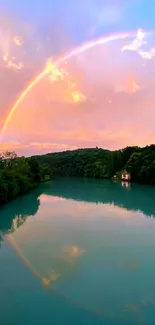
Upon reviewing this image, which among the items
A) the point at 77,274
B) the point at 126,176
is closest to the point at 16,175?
the point at 77,274

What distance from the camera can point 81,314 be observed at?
243 inches

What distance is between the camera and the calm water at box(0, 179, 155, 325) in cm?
620

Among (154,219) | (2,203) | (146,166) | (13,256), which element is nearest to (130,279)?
(13,256)

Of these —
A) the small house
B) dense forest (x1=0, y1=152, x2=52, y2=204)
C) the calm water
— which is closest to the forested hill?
the small house

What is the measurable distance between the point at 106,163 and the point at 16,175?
45.4 m

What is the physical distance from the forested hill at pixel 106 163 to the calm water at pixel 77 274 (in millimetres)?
36722

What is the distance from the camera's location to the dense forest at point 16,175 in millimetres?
26319

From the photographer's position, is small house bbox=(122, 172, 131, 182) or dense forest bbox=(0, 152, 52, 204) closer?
dense forest bbox=(0, 152, 52, 204)

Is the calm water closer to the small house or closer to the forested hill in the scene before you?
the forested hill

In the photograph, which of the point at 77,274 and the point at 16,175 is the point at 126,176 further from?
the point at 77,274

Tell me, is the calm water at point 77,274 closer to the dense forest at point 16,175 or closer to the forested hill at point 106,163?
the dense forest at point 16,175

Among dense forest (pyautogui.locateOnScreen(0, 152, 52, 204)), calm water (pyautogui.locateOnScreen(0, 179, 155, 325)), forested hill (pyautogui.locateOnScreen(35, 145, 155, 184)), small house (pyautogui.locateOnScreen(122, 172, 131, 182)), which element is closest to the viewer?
calm water (pyautogui.locateOnScreen(0, 179, 155, 325))

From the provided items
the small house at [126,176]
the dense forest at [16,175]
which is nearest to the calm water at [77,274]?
the dense forest at [16,175]

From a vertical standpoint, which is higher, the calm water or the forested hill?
the forested hill
